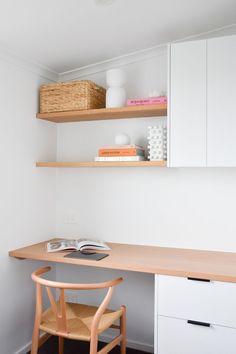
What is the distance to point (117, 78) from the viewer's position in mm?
2467

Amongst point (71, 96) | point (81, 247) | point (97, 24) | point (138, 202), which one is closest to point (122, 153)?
point (138, 202)

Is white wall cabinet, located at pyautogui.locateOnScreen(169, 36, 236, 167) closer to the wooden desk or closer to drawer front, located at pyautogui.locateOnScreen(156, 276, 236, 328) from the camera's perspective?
the wooden desk

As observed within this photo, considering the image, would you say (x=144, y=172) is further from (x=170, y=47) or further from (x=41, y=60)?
(x=41, y=60)

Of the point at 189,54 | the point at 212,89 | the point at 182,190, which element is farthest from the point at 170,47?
the point at 182,190

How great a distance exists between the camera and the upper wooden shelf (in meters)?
2.34

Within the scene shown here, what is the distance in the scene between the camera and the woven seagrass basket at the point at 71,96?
249 centimetres

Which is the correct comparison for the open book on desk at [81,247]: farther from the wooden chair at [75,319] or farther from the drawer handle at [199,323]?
the drawer handle at [199,323]

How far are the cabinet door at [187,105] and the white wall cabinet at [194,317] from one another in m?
0.74

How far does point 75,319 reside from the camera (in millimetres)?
2098

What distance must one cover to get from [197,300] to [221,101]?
3.87 feet

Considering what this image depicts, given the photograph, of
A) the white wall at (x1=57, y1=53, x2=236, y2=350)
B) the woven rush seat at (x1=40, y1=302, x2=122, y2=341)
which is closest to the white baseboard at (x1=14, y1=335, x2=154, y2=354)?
the white wall at (x1=57, y1=53, x2=236, y2=350)

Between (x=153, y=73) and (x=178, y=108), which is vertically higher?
(x=153, y=73)

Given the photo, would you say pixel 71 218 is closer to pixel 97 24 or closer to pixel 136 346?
pixel 136 346

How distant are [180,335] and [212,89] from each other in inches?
57.9
